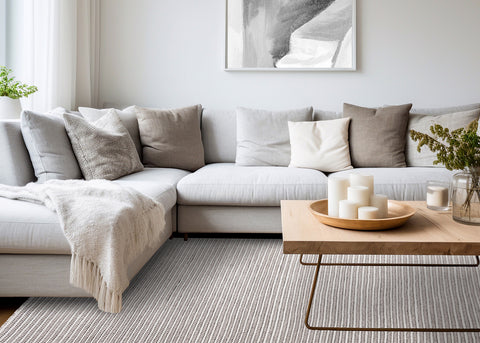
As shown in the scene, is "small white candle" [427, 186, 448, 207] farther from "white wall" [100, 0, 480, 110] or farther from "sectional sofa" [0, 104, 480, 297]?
"white wall" [100, 0, 480, 110]

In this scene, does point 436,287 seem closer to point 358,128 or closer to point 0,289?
point 358,128

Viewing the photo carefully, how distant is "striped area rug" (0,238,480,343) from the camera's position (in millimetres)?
1724

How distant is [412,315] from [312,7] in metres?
2.79

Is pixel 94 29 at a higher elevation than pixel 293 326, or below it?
higher

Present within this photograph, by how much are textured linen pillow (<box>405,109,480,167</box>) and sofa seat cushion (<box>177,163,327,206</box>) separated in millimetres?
837

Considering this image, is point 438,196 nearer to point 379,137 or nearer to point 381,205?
point 381,205

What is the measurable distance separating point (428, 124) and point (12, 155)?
2.68 metres

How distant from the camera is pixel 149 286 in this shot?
7.24 ft

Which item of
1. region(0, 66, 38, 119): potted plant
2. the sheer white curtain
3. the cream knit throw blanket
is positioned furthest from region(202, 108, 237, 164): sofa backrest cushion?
the cream knit throw blanket

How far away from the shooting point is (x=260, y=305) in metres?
1.99

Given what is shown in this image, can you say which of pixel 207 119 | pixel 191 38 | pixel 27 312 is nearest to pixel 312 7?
pixel 191 38

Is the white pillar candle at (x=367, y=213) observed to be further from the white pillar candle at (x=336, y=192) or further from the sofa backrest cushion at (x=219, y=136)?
the sofa backrest cushion at (x=219, y=136)

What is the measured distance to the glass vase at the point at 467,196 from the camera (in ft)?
5.68

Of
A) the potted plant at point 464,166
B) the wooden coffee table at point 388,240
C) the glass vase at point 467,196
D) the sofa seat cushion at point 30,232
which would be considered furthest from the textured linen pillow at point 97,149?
the glass vase at point 467,196
